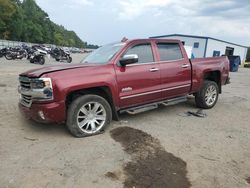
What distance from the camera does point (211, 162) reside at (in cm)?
383

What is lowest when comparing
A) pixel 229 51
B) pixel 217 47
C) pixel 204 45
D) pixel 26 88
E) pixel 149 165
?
pixel 149 165

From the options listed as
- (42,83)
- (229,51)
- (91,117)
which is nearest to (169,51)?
(91,117)

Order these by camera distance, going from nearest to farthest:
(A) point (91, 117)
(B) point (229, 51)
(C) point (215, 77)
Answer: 1. (A) point (91, 117)
2. (C) point (215, 77)
3. (B) point (229, 51)

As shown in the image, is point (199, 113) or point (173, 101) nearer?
point (173, 101)

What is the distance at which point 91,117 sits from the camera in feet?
15.8

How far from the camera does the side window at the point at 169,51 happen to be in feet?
19.4

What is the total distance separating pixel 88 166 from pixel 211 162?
1.82 m

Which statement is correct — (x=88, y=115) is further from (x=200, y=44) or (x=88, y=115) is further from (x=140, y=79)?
(x=200, y=44)

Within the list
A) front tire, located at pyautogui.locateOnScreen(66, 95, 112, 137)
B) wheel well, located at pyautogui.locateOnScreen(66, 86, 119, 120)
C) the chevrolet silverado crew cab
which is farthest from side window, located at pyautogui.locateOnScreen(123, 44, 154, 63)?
front tire, located at pyautogui.locateOnScreen(66, 95, 112, 137)

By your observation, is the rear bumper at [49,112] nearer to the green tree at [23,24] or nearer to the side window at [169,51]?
the side window at [169,51]

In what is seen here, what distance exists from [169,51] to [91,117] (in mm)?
2569

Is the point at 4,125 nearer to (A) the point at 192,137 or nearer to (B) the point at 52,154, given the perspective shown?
(B) the point at 52,154

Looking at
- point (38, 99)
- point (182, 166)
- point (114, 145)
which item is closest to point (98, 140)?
point (114, 145)

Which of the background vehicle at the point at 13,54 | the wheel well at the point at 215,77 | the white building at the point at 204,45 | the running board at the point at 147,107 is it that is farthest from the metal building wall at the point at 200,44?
the running board at the point at 147,107
